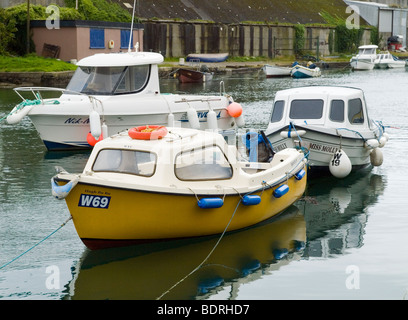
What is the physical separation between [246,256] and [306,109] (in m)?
6.77

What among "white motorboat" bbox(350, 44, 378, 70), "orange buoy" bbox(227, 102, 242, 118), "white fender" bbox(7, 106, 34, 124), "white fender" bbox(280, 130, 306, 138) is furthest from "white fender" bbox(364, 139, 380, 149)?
"white motorboat" bbox(350, 44, 378, 70)

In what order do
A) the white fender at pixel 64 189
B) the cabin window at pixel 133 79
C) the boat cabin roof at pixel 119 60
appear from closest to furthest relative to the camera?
the white fender at pixel 64 189 → the boat cabin roof at pixel 119 60 → the cabin window at pixel 133 79

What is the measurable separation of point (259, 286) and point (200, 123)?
41.2ft

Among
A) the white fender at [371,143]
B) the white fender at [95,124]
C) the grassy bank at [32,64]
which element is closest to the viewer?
the white fender at [371,143]

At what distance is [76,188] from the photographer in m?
11.5

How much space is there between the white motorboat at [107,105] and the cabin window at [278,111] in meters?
3.79

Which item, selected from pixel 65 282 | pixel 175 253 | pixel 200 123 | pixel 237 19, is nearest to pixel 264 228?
pixel 175 253

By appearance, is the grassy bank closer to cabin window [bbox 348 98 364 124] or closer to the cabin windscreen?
the cabin windscreen

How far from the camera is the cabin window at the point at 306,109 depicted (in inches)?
720

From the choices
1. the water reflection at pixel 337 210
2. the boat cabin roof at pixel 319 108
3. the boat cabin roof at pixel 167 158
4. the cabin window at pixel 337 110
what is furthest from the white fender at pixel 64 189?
the cabin window at pixel 337 110

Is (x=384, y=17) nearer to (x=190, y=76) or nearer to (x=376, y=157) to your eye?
(x=190, y=76)

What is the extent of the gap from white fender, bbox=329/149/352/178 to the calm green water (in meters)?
0.40

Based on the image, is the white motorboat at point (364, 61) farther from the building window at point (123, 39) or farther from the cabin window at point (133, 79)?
the cabin window at point (133, 79)
